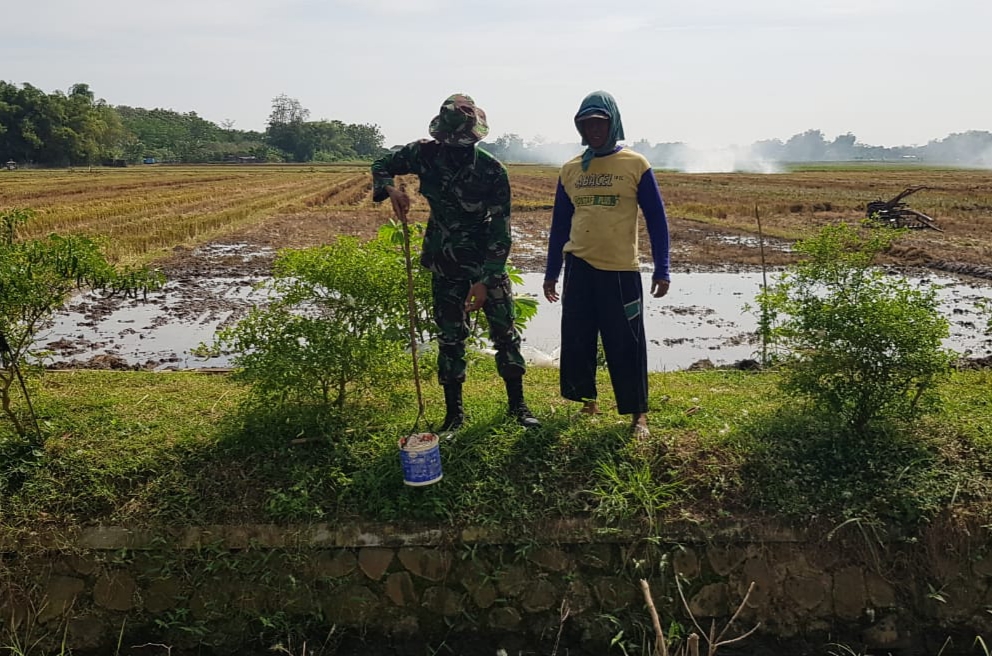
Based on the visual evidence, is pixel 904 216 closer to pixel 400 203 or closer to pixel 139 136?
pixel 400 203

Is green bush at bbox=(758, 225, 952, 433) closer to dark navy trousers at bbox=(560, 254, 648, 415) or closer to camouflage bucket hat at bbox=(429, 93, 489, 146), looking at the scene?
dark navy trousers at bbox=(560, 254, 648, 415)

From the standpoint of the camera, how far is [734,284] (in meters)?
12.0

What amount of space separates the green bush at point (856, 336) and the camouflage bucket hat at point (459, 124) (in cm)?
196

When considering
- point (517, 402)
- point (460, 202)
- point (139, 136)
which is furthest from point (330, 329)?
point (139, 136)

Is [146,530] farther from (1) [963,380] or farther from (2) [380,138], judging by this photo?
(2) [380,138]

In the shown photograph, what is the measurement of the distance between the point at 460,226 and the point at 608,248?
0.85 metres

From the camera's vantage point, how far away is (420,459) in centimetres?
355

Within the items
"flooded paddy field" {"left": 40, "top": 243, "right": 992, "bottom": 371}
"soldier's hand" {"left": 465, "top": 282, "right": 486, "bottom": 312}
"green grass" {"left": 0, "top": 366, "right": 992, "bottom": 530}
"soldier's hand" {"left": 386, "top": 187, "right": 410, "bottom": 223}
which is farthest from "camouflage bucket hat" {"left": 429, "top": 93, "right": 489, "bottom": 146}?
"flooded paddy field" {"left": 40, "top": 243, "right": 992, "bottom": 371}

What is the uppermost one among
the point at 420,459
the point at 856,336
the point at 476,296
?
the point at 476,296

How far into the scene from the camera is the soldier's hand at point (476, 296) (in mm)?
4020

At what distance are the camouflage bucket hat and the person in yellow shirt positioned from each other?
54cm

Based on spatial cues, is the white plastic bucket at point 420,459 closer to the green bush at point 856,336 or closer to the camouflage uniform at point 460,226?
the camouflage uniform at point 460,226

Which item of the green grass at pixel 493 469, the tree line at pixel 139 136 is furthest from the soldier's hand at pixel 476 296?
the tree line at pixel 139 136

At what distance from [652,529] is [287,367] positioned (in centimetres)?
219
